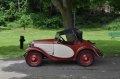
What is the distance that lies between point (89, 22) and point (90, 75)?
2916 centimetres

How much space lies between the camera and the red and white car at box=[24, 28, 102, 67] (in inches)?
468

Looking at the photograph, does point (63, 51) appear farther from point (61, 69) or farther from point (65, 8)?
point (65, 8)

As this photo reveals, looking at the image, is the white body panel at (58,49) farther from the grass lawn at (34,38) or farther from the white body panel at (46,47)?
the grass lawn at (34,38)

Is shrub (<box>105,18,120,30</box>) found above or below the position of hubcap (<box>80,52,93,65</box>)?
below

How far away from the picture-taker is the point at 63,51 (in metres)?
12.0

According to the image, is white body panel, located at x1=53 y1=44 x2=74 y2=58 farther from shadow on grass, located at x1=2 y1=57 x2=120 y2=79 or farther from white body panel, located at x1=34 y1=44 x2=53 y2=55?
shadow on grass, located at x1=2 y1=57 x2=120 y2=79

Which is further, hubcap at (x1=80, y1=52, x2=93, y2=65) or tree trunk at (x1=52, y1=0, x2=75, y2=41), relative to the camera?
tree trunk at (x1=52, y1=0, x2=75, y2=41)

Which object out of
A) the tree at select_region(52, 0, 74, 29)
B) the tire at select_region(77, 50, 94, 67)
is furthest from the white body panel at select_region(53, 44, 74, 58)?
the tree at select_region(52, 0, 74, 29)

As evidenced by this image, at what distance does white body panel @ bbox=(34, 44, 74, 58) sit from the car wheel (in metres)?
0.31

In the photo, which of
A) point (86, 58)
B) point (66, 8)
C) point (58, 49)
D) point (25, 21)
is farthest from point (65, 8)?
point (25, 21)

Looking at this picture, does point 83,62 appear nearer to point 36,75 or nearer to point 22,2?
point 36,75

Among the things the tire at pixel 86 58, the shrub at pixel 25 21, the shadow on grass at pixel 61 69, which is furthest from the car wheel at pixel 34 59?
the shrub at pixel 25 21

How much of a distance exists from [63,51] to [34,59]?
1.09 metres

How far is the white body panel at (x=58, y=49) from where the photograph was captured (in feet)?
39.3
